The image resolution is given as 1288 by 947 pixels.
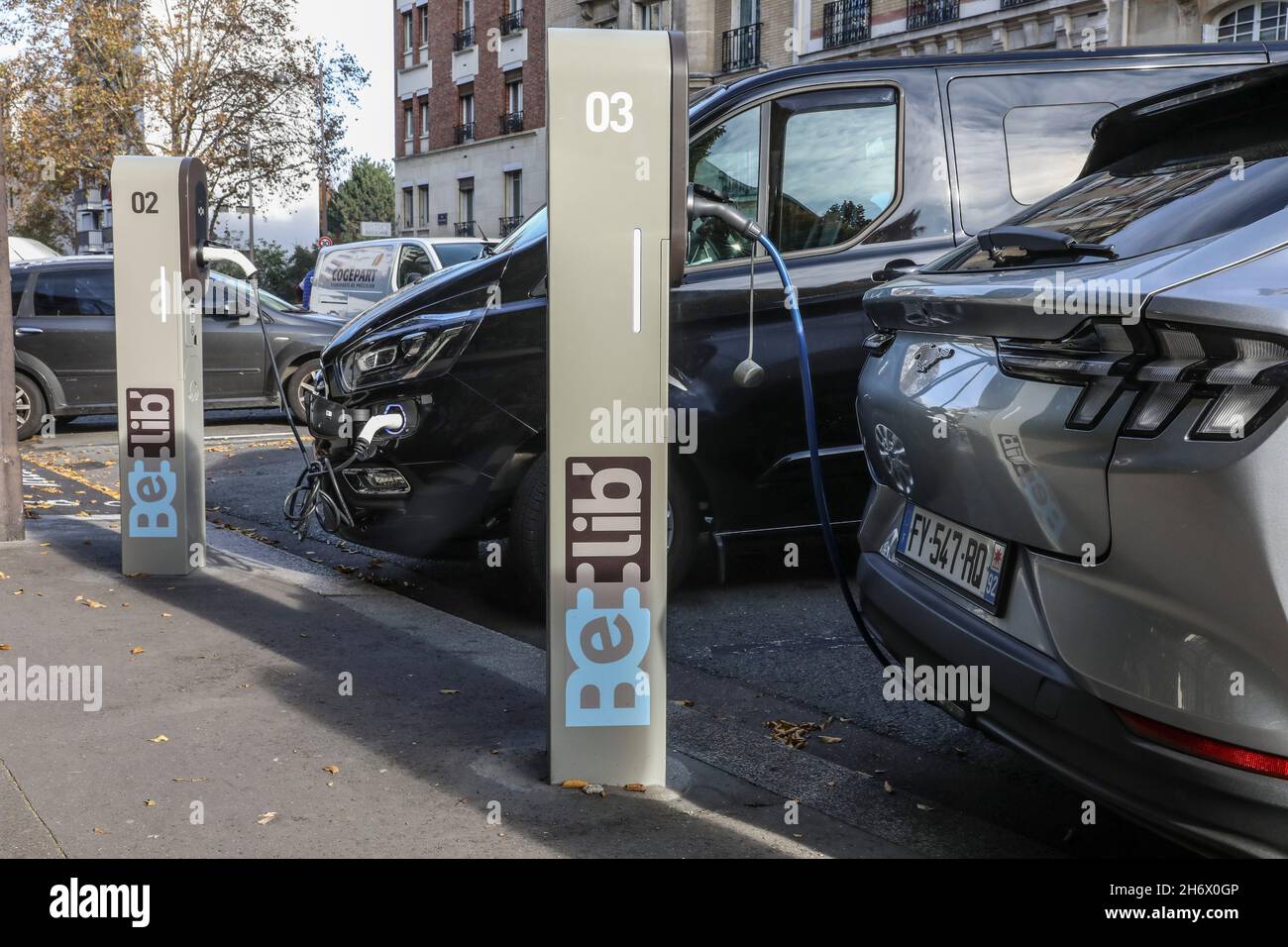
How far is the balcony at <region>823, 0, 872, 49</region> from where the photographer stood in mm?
29188

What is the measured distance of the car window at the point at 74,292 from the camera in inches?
534

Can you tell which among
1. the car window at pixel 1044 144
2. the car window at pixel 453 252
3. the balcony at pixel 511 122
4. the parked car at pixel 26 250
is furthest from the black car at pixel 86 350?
the balcony at pixel 511 122

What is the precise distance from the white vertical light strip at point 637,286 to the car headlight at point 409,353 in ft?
7.38

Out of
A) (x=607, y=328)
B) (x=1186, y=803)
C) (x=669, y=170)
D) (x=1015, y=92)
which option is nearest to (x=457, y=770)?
(x=607, y=328)

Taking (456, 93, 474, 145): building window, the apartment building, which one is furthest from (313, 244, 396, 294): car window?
(456, 93, 474, 145): building window

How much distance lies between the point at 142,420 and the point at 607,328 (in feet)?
12.4

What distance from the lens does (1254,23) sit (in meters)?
21.8

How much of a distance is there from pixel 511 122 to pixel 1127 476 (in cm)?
4189

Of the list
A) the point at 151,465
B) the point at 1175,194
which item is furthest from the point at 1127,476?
the point at 151,465

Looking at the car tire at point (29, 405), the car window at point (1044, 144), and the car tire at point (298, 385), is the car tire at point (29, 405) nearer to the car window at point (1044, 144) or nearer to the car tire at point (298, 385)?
the car tire at point (298, 385)

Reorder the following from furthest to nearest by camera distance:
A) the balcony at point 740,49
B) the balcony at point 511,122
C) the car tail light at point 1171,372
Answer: the balcony at point 511,122 → the balcony at point 740,49 → the car tail light at point 1171,372

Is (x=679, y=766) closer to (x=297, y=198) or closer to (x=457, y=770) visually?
(x=457, y=770)

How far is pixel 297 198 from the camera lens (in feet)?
119

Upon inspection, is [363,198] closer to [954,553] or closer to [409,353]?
[409,353]
